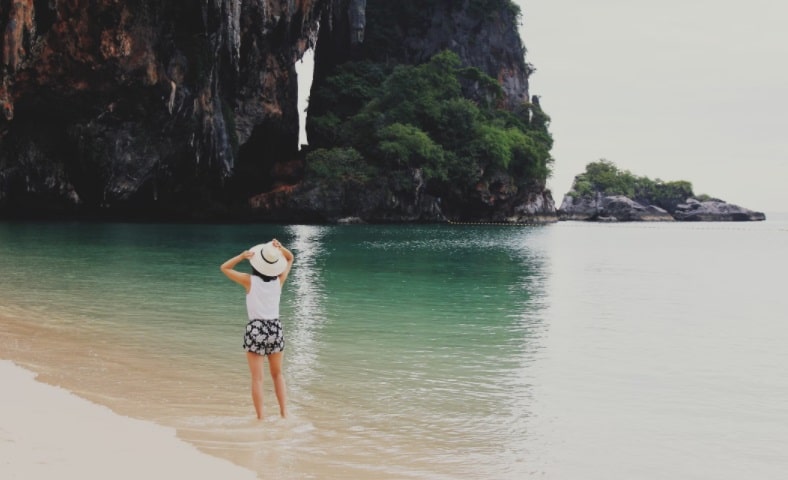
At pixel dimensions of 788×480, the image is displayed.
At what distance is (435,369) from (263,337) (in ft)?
10.8

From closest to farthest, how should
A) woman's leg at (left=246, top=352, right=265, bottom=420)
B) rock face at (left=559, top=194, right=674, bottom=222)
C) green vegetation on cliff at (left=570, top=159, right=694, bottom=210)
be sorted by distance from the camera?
woman's leg at (left=246, top=352, right=265, bottom=420) → rock face at (left=559, top=194, right=674, bottom=222) → green vegetation on cliff at (left=570, top=159, right=694, bottom=210)

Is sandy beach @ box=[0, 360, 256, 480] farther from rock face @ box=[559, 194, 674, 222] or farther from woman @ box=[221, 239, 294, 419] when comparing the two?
rock face @ box=[559, 194, 674, 222]

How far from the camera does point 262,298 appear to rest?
608cm

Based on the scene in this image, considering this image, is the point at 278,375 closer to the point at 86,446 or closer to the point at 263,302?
the point at 263,302

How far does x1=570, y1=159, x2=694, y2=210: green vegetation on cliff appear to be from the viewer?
13100 cm

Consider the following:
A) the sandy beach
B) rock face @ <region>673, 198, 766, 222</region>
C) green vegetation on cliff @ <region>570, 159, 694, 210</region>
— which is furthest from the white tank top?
rock face @ <region>673, 198, 766, 222</region>

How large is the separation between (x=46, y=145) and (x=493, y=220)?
43.1m

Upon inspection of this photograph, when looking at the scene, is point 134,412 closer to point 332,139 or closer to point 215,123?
point 215,123

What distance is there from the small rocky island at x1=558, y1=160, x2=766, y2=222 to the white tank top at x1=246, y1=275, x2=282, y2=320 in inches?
4784

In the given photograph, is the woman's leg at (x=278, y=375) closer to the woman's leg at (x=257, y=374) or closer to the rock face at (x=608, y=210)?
the woman's leg at (x=257, y=374)

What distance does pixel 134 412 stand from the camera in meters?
6.56

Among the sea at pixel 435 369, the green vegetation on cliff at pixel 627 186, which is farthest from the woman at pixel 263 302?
the green vegetation on cliff at pixel 627 186

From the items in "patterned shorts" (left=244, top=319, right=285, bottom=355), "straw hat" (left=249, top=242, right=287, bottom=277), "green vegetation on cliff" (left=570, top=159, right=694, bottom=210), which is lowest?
"patterned shorts" (left=244, top=319, right=285, bottom=355)

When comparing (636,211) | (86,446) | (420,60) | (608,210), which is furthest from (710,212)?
(86,446)
